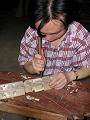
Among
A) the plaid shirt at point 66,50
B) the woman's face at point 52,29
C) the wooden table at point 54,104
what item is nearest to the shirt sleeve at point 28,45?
the plaid shirt at point 66,50

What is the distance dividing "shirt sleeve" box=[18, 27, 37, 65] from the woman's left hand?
0.29m

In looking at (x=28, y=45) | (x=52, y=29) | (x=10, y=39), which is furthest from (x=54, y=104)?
(x=10, y=39)

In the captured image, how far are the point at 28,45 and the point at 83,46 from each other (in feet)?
1.14

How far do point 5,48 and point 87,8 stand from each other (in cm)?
183

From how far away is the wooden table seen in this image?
1.31 metres

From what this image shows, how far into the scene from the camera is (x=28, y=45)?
5.63 feet

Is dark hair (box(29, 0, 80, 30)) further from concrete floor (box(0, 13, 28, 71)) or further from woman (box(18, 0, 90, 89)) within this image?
concrete floor (box(0, 13, 28, 71))

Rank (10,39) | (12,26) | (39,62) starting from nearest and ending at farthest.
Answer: (39,62), (10,39), (12,26)

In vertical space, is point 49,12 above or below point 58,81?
above

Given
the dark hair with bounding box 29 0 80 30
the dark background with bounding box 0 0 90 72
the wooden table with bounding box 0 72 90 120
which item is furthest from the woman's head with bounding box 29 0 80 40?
the dark background with bounding box 0 0 90 72

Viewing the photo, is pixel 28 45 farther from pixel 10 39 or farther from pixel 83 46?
pixel 10 39

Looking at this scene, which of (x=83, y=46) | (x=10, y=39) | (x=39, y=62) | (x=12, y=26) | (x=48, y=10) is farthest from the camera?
(x=12, y=26)

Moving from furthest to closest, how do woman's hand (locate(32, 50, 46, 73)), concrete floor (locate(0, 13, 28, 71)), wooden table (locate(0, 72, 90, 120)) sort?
concrete floor (locate(0, 13, 28, 71))
woman's hand (locate(32, 50, 46, 73))
wooden table (locate(0, 72, 90, 120))

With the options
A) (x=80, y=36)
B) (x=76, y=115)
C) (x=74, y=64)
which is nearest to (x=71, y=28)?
(x=80, y=36)
